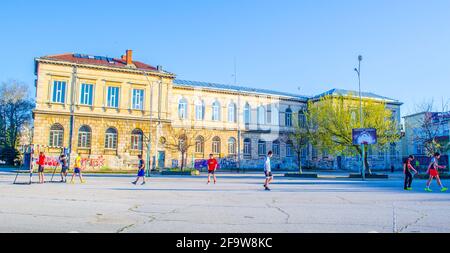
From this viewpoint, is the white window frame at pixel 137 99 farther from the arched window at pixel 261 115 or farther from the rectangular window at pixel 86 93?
the arched window at pixel 261 115

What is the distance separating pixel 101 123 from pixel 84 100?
326cm

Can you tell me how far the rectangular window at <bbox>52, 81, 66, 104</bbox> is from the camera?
39000mm

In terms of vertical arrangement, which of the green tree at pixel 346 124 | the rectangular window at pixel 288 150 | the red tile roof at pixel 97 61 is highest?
the red tile roof at pixel 97 61

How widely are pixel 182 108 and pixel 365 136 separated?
25591mm

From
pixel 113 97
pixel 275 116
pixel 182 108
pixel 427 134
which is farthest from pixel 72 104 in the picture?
pixel 427 134

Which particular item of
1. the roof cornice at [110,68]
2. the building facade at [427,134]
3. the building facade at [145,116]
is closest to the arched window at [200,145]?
the building facade at [145,116]

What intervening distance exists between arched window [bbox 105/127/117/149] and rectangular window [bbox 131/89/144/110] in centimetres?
381

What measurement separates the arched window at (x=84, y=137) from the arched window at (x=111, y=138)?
6.42ft

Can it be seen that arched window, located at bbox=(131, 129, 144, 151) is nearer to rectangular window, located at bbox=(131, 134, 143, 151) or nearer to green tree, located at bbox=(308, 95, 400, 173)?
rectangular window, located at bbox=(131, 134, 143, 151)

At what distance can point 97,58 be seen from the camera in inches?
1710

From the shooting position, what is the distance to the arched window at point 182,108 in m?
46.8

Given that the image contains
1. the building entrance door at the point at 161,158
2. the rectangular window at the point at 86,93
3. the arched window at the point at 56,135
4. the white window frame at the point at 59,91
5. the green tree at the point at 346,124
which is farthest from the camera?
the building entrance door at the point at 161,158

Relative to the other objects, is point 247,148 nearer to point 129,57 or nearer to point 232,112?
point 232,112
